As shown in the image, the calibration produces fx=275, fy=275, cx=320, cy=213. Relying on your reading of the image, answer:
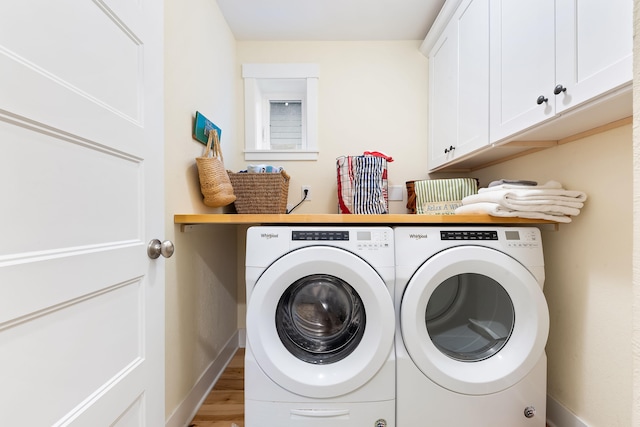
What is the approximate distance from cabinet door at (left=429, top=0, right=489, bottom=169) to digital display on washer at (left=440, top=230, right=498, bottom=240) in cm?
47

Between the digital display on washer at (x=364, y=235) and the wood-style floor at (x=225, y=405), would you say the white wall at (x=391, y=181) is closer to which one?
the wood-style floor at (x=225, y=405)

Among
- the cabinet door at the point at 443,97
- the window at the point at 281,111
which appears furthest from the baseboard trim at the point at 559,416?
the window at the point at 281,111

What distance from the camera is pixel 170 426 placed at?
112cm

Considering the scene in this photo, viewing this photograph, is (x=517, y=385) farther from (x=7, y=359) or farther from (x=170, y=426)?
(x=7, y=359)

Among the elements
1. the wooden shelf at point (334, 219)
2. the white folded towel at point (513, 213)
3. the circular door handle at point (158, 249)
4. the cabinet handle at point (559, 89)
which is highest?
the cabinet handle at point (559, 89)

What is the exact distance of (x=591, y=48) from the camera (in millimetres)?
805

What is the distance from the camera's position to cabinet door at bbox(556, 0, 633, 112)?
72 centimetres

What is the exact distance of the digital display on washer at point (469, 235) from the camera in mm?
1141

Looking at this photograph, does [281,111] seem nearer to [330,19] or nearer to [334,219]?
[330,19]

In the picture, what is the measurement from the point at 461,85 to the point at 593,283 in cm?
113

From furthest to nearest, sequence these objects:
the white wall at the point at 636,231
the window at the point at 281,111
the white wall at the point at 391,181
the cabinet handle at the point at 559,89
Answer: the window at the point at 281,111 < the white wall at the point at 391,181 < the cabinet handle at the point at 559,89 < the white wall at the point at 636,231

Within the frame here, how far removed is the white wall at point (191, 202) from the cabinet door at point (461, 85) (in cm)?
140

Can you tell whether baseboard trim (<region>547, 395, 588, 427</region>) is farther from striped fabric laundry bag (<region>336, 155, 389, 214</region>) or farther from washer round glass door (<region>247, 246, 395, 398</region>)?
striped fabric laundry bag (<region>336, 155, 389, 214</region>)

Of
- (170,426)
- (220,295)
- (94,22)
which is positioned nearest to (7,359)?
(94,22)
